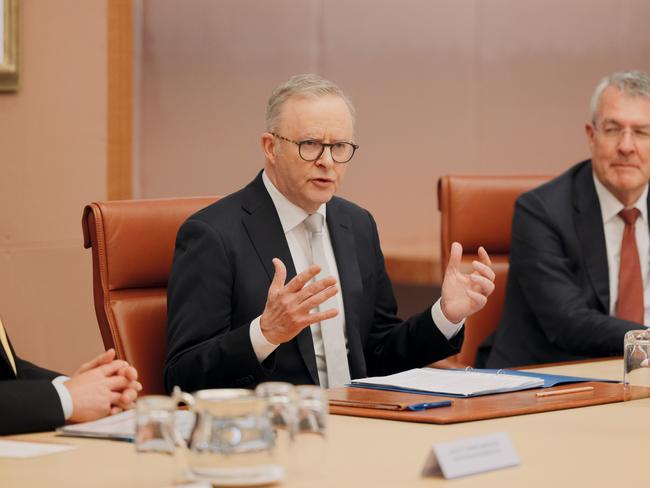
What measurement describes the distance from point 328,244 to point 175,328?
50 cm

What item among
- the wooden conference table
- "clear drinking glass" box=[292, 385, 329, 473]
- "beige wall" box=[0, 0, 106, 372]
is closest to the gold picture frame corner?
"beige wall" box=[0, 0, 106, 372]

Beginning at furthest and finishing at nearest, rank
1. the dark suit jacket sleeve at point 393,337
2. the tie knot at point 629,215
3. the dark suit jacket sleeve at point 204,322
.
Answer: the tie knot at point 629,215 < the dark suit jacket sleeve at point 393,337 < the dark suit jacket sleeve at point 204,322

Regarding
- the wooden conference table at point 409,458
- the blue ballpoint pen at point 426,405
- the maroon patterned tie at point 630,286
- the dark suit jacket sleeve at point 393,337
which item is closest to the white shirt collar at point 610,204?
the maroon patterned tie at point 630,286

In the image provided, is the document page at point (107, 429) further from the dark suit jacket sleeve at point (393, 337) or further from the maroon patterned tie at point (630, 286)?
the maroon patterned tie at point (630, 286)

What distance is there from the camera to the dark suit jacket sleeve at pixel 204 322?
2.57 meters

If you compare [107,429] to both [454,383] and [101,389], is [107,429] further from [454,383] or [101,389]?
[454,383]

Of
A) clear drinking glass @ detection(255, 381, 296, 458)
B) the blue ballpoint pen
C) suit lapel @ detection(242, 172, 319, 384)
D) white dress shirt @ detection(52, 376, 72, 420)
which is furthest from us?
suit lapel @ detection(242, 172, 319, 384)

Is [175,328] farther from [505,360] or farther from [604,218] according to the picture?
[604,218]

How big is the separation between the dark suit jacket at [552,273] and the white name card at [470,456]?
1757 millimetres

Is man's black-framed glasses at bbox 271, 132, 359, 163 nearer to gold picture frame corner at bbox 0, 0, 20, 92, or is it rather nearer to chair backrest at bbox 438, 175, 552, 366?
chair backrest at bbox 438, 175, 552, 366

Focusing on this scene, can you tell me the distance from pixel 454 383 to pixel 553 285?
4.14ft

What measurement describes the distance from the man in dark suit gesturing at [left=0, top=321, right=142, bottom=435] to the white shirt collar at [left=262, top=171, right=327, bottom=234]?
31.5 inches

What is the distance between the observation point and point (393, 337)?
304cm

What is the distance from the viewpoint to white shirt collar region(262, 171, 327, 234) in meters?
2.91
